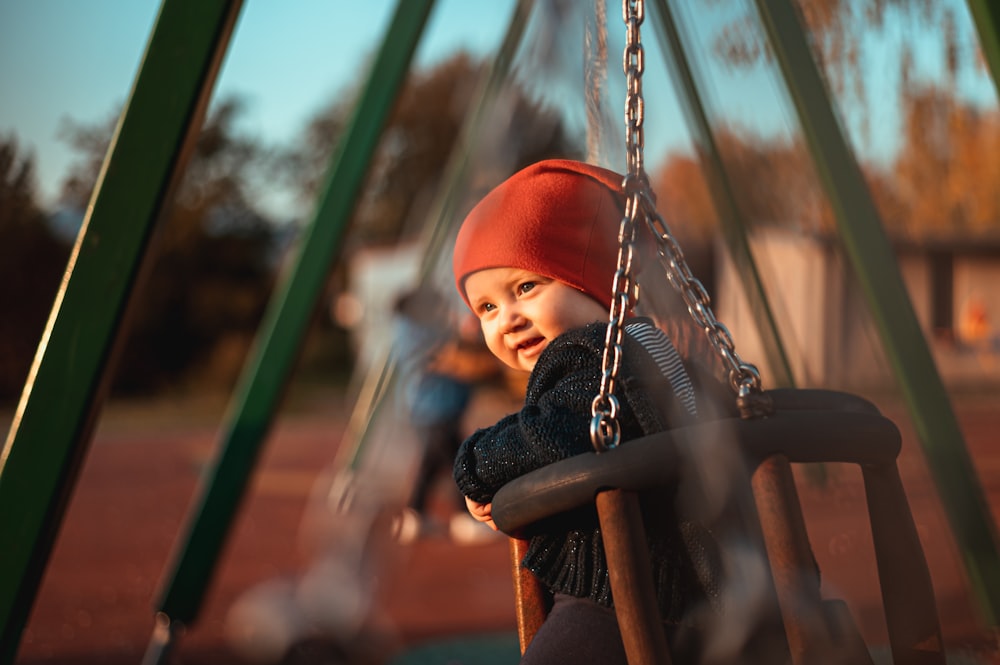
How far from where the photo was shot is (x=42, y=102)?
245cm

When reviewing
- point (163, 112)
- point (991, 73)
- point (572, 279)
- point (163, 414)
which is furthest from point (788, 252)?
point (163, 414)

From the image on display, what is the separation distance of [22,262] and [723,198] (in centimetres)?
207

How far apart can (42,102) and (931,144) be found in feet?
7.02

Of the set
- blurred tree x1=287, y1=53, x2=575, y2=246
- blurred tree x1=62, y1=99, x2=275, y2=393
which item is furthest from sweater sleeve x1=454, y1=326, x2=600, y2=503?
blurred tree x1=287, y1=53, x2=575, y2=246

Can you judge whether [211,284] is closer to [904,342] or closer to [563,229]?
[904,342]

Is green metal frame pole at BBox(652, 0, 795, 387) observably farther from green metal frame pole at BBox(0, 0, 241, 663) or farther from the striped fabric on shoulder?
green metal frame pole at BBox(0, 0, 241, 663)

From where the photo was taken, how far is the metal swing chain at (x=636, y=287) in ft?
3.53

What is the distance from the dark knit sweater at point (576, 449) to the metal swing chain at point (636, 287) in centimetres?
6

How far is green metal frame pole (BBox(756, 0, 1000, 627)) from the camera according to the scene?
2176 mm

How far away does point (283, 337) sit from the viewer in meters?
3.24

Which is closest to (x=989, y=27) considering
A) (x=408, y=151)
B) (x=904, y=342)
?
(x=904, y=342)

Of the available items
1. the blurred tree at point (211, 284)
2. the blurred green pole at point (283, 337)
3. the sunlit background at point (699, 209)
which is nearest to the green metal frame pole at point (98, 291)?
the sunlit background at point (699, 209)

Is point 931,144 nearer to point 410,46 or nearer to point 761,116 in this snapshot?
point 761,116

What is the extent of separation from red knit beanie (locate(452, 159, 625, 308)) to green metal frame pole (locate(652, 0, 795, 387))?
37 cm
